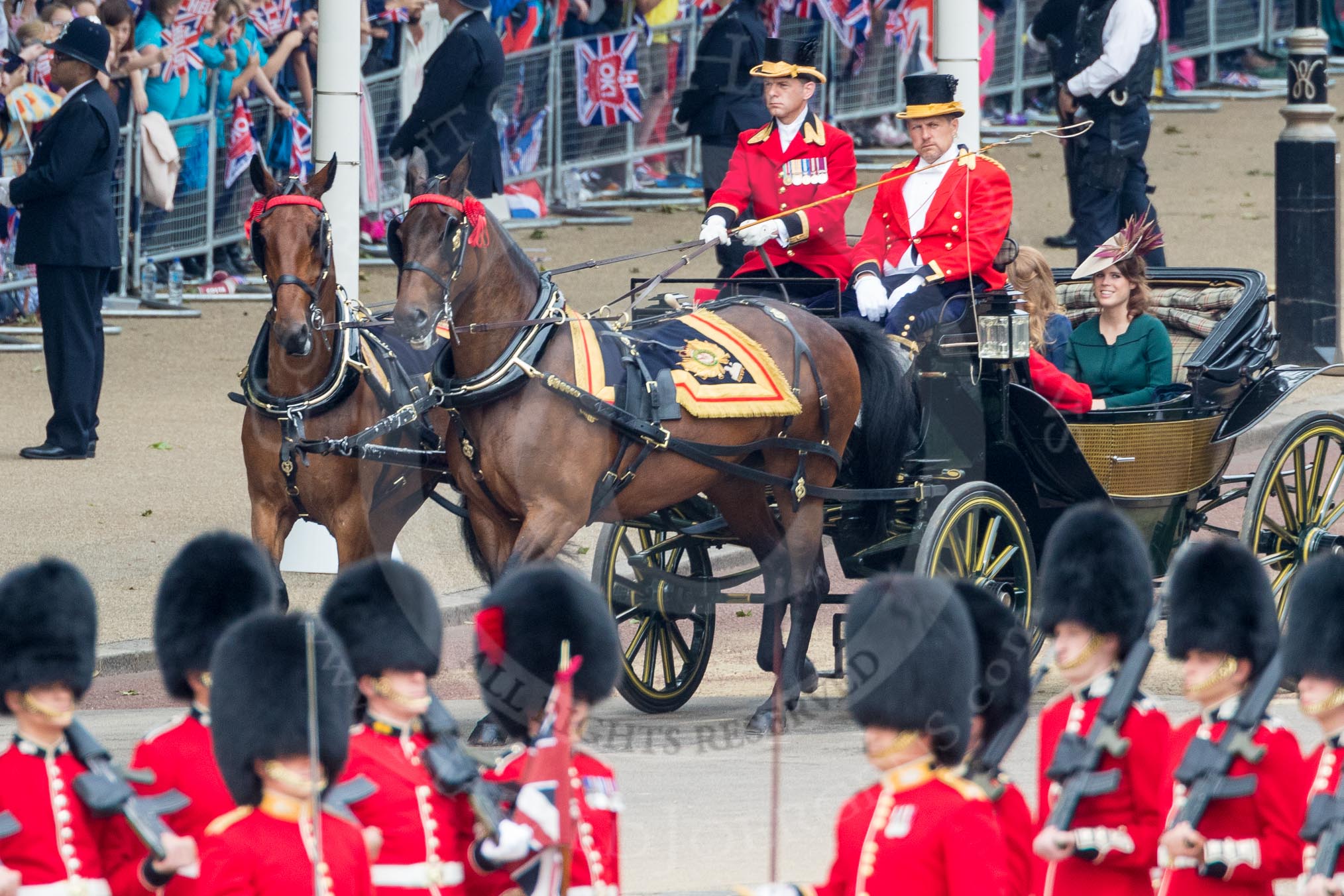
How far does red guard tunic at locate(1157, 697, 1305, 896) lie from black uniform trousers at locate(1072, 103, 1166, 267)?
849 cm

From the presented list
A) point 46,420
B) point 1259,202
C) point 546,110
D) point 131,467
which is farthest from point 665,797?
point 1259,202

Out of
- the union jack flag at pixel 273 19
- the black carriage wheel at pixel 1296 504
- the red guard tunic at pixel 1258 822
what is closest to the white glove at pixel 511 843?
the red guard tunic at pixel 1258 822

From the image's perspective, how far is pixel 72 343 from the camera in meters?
11.0

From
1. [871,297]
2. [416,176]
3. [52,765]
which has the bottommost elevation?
[52,765]

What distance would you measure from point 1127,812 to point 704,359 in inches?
133

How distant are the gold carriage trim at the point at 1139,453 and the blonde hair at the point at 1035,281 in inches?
19.8

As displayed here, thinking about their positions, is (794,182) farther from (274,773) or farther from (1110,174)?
(274,773)

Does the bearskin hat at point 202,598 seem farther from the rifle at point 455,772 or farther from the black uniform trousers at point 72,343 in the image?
the black uniform trousers at point 72,343

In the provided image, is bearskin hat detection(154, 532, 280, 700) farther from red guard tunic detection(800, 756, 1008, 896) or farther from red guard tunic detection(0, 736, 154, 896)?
red guard tunic detection(800, 756, 1008, 896)

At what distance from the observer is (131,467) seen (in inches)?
441

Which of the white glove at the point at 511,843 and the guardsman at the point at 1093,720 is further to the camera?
the guardsman at the point at 1093,720

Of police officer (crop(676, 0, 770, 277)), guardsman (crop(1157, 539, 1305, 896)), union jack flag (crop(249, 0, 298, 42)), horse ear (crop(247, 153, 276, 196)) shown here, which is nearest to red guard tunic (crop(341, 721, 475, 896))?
guardsman (crop(1157, 539, 1305, 896))

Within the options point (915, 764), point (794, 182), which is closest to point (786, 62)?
point (794, 182)

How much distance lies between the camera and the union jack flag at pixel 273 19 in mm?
14609
